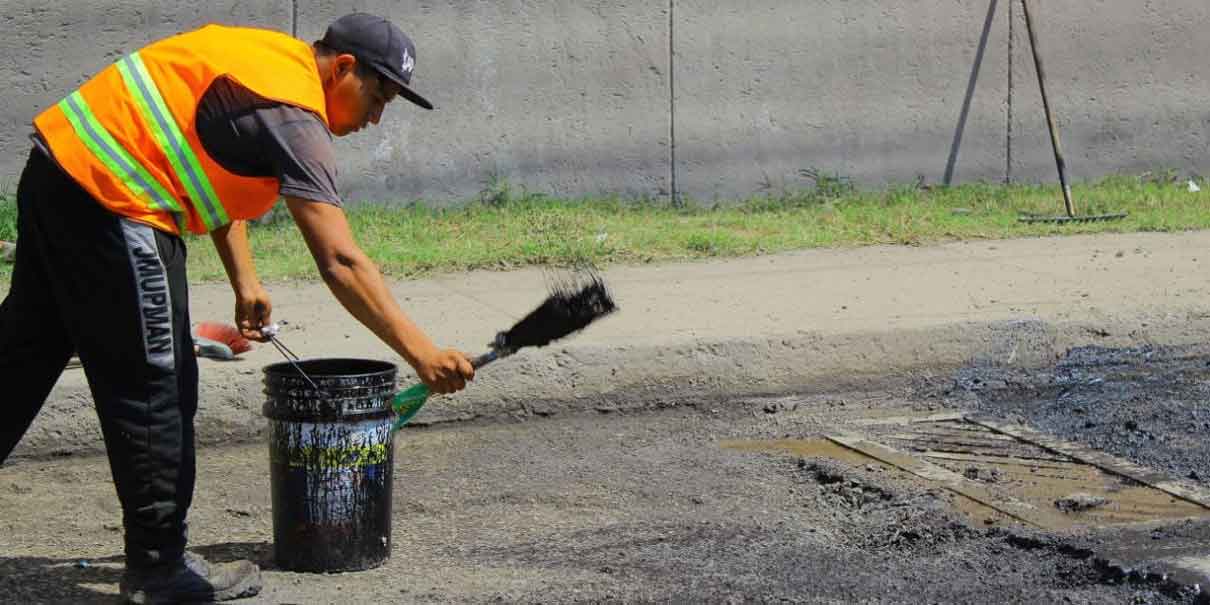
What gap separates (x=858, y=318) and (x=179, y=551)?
12.0 ft

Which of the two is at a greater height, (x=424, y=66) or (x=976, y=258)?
(x=424, y=66)

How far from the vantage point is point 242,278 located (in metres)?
4.81

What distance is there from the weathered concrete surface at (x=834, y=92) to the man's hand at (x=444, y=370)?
6.35 m

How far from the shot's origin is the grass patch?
877 centimetres

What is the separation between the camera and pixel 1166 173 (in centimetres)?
1130

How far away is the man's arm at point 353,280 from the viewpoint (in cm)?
407

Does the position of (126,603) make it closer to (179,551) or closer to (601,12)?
(179,551)

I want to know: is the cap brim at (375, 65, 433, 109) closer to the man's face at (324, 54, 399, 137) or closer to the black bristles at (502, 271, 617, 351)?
the man's face at (324, 54, 399, 137)

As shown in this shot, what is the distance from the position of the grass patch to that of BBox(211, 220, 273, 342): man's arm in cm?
345

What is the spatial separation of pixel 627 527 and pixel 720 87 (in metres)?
5.74

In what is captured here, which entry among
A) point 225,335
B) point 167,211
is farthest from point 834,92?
point 167,211

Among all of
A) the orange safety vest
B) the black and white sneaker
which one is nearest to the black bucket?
the black and white sneaker

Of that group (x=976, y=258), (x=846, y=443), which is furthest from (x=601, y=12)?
(x=846, y=443)

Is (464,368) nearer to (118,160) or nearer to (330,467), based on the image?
(330,467)
